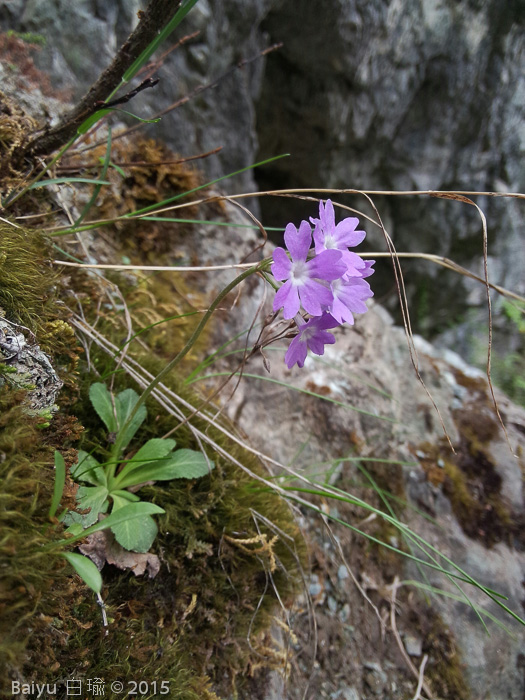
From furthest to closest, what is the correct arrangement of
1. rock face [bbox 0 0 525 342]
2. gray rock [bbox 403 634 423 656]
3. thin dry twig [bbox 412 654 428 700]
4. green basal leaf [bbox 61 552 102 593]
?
rock face [bbox 0 0 525 342]
gray rock [bbox 403 634 423 656]
thin dry twig [bbox 412 654 428 700]
green basal leaf [bbox 61 552 102 593]

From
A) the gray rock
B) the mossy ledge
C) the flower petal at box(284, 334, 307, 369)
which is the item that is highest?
the flower petal at box(284, 334, 307, 369)

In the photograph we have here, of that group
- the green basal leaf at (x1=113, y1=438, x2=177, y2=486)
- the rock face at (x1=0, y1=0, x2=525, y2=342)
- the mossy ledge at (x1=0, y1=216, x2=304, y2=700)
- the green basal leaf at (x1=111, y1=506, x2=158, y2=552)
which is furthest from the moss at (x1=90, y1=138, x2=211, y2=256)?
the green basal leaf at (x1=111, y1=506, x2=158, y2=552)

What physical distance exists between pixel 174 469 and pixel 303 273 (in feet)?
2.60

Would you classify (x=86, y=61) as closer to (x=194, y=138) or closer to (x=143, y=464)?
(x=194, y=138)

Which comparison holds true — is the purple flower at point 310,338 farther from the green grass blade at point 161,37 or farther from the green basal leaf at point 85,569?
the green grass blade at point 161,37

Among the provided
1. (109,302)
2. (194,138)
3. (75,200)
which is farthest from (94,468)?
(194,138)

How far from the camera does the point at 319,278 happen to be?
955 mm

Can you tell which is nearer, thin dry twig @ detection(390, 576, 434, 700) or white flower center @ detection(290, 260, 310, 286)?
white flower center @ detection(290, 260, 310, 286)

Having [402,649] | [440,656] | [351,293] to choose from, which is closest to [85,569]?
[351,293]

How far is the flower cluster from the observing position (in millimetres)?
923

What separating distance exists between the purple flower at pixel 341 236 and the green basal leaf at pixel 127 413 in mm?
843

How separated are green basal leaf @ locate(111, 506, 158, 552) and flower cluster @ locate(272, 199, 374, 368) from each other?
0.69 metres

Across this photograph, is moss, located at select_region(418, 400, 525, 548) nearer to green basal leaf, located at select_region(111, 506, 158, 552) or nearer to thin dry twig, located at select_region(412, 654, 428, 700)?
thin dry twig, located at select_region(412, 654, 428, 700)

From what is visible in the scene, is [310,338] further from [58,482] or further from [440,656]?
[440,656]
